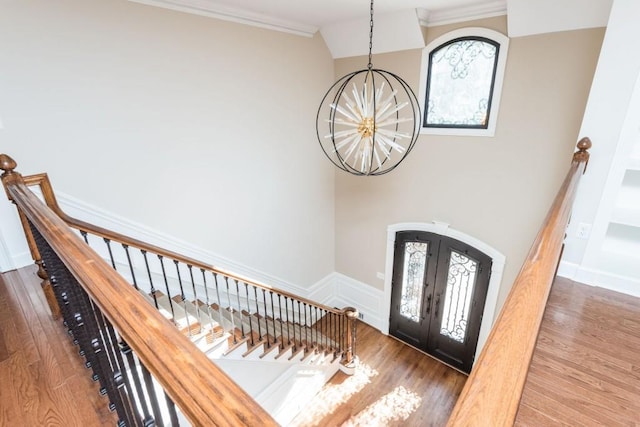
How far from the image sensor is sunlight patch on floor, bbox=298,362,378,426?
4188 millimetres

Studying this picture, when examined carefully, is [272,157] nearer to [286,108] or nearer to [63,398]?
[286,108]

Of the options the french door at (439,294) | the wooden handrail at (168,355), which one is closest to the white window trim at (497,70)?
the french door at (439,294)

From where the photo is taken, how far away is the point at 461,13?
3742 millimetres

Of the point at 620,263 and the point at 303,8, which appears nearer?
the point at 620,263

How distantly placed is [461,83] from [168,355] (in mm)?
4468

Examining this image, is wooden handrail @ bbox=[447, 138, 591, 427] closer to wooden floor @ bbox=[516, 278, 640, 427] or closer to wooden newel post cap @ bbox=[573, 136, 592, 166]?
wooden floor @ bbox=[516, 278, 640, 427]

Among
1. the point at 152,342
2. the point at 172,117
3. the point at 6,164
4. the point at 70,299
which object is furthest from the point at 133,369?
the point at 172,117

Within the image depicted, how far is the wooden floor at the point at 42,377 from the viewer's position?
1.43 metres

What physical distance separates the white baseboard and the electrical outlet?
23cm

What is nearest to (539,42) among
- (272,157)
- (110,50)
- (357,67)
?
(357,67)

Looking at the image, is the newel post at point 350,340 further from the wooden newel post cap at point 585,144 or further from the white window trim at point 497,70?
the wooden newel post cap at point 585,144

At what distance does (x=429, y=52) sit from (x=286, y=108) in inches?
79.9

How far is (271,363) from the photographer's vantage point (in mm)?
3619

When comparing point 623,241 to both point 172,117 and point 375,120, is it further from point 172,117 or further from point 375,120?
point 172,117
